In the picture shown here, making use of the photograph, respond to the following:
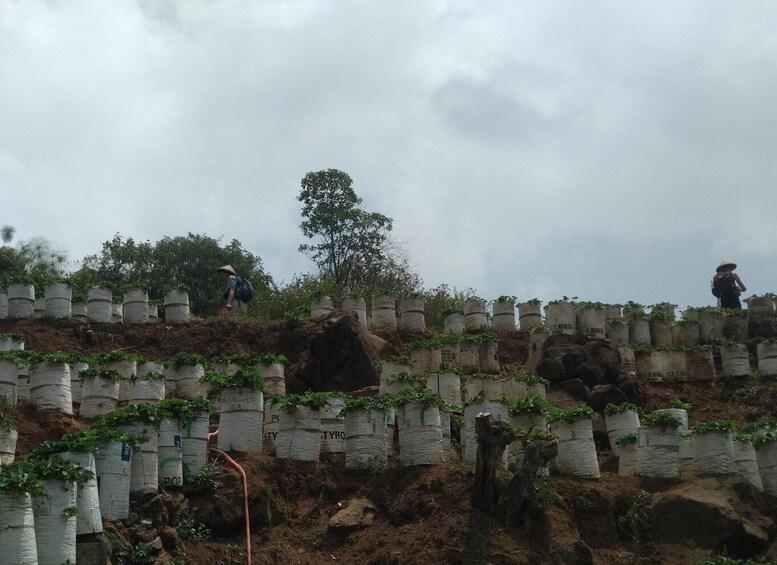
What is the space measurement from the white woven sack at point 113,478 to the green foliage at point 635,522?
6431 mm

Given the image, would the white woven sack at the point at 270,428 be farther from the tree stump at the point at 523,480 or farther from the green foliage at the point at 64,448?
the green foliage at the point at 64,448

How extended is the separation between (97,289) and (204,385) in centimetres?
586

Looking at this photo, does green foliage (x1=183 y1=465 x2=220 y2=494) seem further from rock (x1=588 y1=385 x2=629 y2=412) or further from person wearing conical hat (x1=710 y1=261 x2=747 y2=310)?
person wearing conical hat (x1=710 y1=261 x2=747 y2=310)

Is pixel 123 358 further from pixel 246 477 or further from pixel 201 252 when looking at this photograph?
pixel 201 252

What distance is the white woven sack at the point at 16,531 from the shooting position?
31.2 feet

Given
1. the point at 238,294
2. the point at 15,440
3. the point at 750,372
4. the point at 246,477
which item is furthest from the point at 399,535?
the point at 238,294

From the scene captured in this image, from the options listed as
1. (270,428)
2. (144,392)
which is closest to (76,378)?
(144,392)

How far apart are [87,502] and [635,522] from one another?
7.04 meters

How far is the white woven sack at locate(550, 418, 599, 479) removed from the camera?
14172mm

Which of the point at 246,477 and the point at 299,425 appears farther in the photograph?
the point at 299,425

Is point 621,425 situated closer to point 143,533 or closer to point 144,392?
point 144,392

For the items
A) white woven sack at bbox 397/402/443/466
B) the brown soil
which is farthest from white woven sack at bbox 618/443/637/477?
white woven sack at bbox 397/402/443/466

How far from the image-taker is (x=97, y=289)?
867 inches

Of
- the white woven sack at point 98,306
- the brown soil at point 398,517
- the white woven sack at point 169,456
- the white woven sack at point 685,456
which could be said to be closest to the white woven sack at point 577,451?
the brown soil at point 398,517
